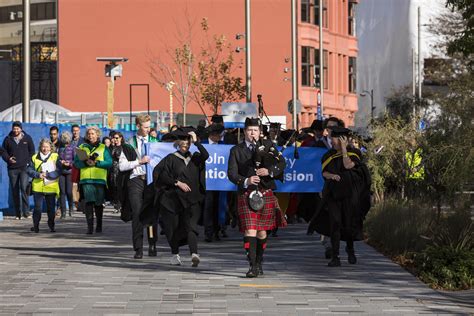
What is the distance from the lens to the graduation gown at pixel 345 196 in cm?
1786

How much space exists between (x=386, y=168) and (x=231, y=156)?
9712 millimetres

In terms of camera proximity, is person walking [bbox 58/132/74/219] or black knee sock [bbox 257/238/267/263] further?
person walking [bbox 58/132/74/219]

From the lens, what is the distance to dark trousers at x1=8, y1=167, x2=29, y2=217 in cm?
2889

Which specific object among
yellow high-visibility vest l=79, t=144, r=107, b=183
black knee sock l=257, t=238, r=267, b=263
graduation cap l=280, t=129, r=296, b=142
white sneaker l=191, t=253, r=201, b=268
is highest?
graduation cap l=280, t=129, r=296, b=142

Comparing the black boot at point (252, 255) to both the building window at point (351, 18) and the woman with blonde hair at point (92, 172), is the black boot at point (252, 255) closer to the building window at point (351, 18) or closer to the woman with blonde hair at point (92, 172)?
the woman with blonde hair at point (92, 172)

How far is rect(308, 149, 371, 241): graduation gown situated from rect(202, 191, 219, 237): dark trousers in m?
4.22

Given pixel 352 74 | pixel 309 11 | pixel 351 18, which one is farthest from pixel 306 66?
pixel 351 18

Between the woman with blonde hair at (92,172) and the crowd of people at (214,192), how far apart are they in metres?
0.02

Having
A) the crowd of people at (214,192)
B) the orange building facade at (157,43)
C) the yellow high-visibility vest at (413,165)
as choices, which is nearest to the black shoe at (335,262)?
→ the crowd of people at (214,192)

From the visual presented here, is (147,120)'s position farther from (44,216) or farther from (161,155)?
(44,216)

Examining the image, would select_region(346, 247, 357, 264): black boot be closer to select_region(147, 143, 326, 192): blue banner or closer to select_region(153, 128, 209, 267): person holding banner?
select_region(153, 128, 209, 267): person holding banner

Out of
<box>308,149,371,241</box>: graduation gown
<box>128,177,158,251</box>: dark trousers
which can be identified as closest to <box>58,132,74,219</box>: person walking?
<box>128,177,158,251</box>: dark trousers

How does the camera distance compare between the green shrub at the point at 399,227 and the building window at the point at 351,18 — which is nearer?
the green shrub at the point at 399,227

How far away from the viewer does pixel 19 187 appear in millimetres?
28984
